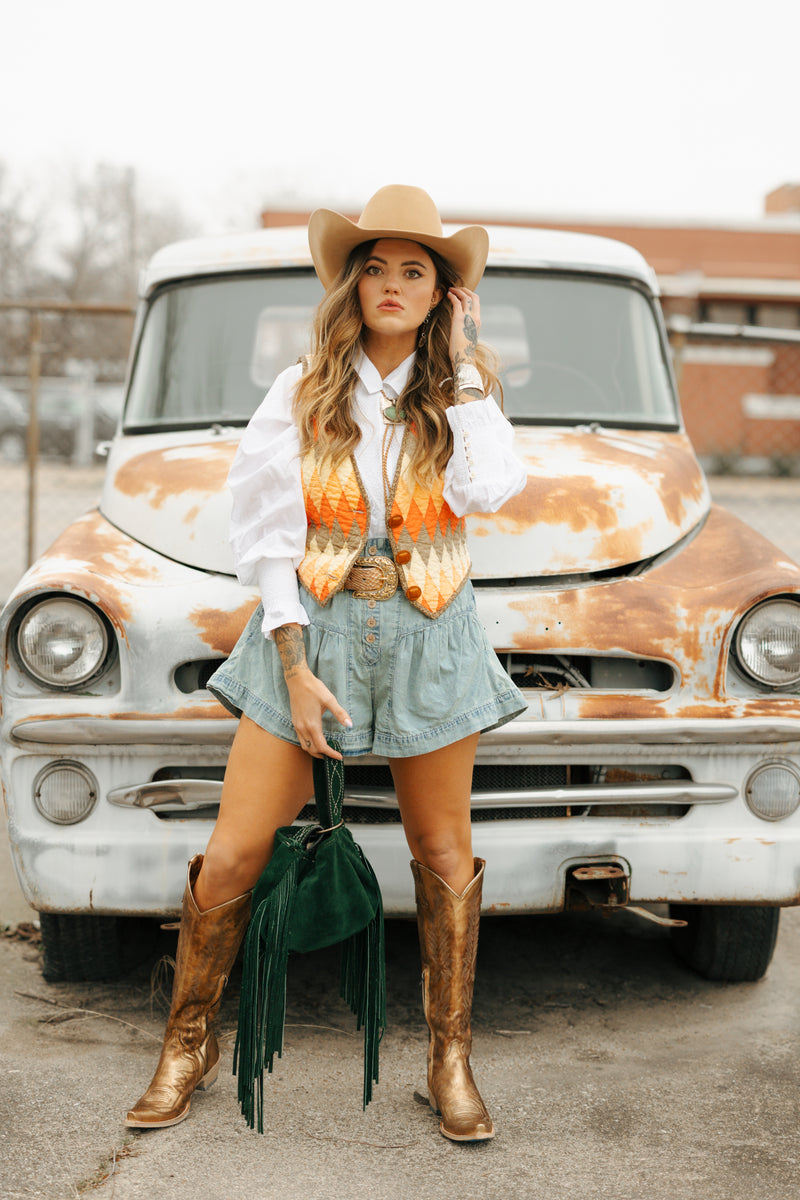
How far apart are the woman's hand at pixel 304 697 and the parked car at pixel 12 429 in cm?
2282

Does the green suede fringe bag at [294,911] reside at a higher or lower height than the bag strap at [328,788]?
lower

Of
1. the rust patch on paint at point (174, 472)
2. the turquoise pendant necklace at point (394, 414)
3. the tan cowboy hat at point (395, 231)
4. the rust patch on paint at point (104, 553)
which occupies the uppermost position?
the tan cowboy hat at point (395, 231)

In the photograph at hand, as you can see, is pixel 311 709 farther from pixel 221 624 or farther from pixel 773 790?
pixel 773 790

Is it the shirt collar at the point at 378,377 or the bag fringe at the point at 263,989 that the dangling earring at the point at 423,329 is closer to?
the shirt collar at the point at 378,377

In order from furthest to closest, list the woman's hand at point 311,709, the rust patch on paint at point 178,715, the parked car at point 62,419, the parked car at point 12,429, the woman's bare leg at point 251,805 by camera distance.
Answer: the parked car at point 12,429, the parked car at point 62,419, the rust patch on paint at point 178,715, the woman's bare leg at point 251,805, the woman's hand at point 311,709

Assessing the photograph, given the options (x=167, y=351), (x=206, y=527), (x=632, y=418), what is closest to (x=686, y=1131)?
(x=206, y=527)

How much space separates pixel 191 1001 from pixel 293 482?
3.66 ft

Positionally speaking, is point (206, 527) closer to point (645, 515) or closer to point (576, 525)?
point (576, 525)

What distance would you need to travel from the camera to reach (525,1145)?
2.55 metres

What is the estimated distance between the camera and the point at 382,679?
2463 millimetres

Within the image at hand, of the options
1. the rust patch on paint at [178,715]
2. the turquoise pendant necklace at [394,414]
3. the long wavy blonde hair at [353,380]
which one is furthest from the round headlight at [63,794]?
the turquoise pendant necklace at [394,414]

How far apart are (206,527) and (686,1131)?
5.92ft

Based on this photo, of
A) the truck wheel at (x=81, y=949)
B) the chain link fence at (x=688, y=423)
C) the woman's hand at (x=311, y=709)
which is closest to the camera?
the woman's hand at (x=311, y=709)

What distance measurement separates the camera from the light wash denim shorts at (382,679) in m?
2.45
